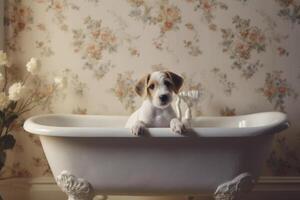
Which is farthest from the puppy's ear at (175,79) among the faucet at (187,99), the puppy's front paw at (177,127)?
the faucet at (187,99)

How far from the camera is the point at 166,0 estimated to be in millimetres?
1955

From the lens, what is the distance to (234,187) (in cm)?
155

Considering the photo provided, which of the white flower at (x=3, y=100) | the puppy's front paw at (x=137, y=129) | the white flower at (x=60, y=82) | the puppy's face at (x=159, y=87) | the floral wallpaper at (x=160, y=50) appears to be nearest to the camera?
the puppy's front paw at (x=137, y=129)

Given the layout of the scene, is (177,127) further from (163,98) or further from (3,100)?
(3,100)

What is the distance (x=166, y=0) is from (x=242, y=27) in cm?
A: 42

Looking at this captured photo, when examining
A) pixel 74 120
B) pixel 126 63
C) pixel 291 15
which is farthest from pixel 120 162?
pixel 291 15

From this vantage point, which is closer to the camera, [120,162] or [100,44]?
[120,162]

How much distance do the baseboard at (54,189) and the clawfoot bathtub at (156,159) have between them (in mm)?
448

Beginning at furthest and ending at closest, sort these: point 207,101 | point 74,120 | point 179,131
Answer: point 207,101 → point 74,120 → point 179,131

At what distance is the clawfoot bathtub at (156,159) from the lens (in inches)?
56.3

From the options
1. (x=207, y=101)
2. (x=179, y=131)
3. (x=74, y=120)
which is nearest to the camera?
(x=179, y=131)

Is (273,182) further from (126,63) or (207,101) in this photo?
(126,63)

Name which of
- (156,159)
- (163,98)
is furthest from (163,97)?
(156,159)

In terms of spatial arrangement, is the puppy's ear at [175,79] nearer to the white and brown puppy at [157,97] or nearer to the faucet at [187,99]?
the white and brown puppy at [157,97]
